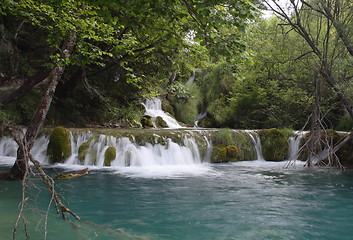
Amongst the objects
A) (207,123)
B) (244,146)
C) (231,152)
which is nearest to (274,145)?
(244,146)

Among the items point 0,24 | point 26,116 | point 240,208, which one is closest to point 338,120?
point 240,208

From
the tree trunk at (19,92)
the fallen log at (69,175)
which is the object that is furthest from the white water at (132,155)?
the tree trunk at (19,92)

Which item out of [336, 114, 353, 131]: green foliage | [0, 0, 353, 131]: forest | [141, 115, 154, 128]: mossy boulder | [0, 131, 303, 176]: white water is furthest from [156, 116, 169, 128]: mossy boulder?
[336, 114, 353, 131]: green foliage

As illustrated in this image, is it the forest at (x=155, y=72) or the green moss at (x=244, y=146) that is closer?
the forest at (x=155, y=72)

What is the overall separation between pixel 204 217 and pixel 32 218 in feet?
9.44

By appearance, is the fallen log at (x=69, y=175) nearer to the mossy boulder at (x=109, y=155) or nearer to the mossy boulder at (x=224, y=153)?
the mossy boulder at (x=109, y=155)

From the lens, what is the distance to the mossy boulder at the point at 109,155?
419 inches

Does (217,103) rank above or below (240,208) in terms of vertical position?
above

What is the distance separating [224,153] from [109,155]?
183 inches

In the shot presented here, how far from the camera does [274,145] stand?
524 inches

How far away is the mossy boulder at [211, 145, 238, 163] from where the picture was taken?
1238 cm

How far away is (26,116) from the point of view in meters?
13.0

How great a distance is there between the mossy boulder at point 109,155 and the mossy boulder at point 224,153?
4.01 metres

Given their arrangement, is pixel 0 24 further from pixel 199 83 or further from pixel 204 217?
pixel 199 83
